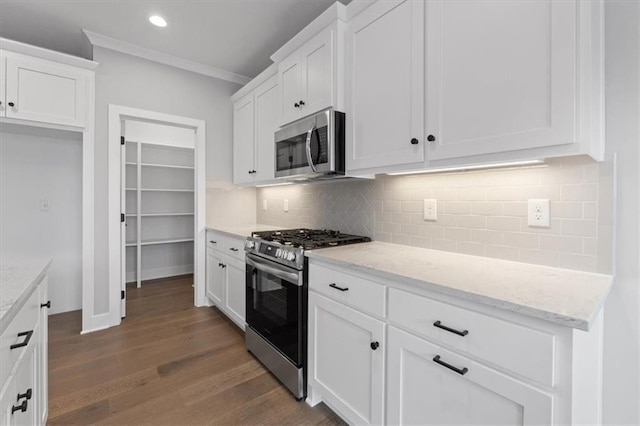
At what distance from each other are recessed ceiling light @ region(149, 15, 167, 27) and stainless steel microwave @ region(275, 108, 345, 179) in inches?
54.4

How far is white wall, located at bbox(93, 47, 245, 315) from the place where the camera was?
8.96ft

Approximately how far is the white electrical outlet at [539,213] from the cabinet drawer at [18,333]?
194 cm

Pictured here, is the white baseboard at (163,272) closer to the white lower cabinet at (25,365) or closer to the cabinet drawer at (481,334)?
the white lower cabinet at (25,365)

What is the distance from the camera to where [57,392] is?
6.05 feet

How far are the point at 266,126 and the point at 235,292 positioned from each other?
153 cm

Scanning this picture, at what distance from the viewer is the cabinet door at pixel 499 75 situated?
3.39 ft

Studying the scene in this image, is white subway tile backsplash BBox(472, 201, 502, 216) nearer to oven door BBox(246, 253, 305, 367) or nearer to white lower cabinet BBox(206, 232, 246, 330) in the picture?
oven door BBox(246, 253, 305, 367)

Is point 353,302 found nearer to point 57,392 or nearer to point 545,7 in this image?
point 545,7

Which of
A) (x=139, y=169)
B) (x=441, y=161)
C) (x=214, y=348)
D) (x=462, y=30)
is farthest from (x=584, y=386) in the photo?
(x=139, y=169)

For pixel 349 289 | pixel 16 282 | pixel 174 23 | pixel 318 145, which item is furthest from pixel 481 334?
pixel 174 23

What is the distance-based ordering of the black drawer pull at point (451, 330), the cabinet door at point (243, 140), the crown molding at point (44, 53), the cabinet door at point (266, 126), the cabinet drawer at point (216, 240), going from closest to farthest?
the black drawer pull at point (451, 330)
the crown molding at point (44, 53)
the cabinet door at point (266, 126)
the cabinet drawer at point (216, 240)
the cabinet door at point (243, 140)

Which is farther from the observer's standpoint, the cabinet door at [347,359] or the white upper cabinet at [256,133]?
the white upper cabinet at [256,133]

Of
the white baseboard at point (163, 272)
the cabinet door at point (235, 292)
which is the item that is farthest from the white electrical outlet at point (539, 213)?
the white baseboard at point (163, 272)

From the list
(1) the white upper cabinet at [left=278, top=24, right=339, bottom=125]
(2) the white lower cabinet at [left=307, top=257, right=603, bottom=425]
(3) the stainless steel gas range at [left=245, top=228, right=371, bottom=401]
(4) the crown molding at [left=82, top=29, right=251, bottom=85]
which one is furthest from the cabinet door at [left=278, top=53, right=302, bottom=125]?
(4) the crown molding at [left=82, top=29, right=251, bottom=85]
